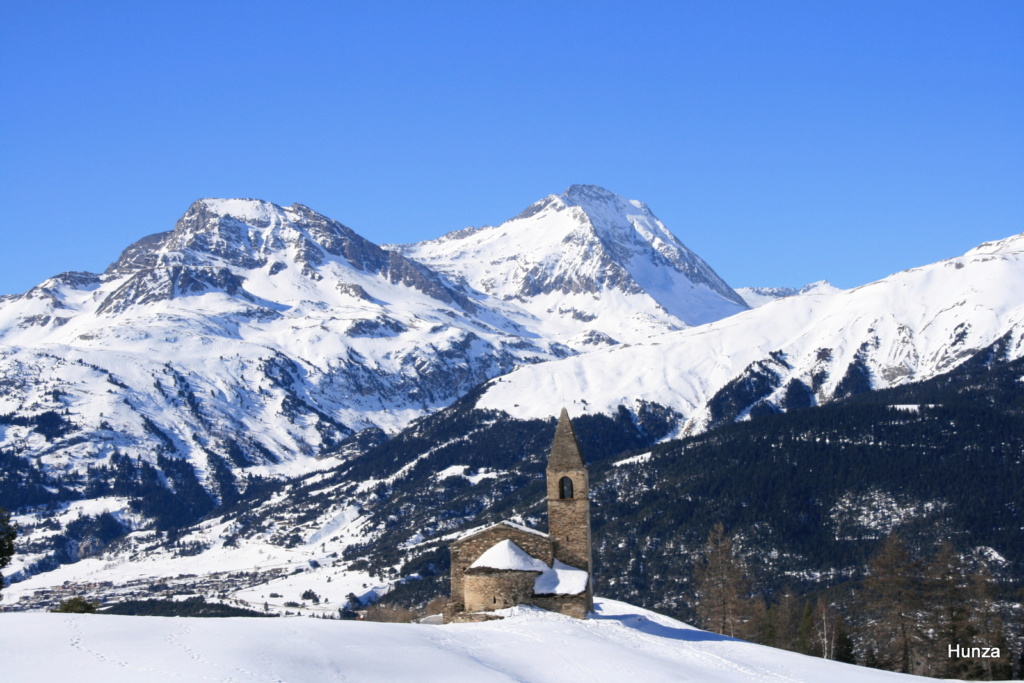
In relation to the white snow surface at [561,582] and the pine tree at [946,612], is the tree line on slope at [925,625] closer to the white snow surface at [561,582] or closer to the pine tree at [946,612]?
the pine tree at [946,612]

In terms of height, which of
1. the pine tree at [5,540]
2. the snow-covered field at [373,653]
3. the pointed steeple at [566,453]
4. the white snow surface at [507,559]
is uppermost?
the pointed steeple at [566,453]

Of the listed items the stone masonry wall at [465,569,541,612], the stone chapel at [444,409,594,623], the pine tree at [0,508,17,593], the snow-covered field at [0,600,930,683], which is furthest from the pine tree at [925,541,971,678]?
the pine tree at [0,508,17,593]

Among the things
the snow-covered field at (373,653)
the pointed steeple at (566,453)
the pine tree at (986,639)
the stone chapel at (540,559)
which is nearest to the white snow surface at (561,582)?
the stone chapel at (540,559)

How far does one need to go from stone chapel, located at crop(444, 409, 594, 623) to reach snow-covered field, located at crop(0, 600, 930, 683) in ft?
7.78

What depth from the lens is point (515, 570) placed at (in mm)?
82750

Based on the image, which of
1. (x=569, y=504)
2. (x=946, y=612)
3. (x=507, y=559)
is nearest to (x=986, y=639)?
(x=946, y=612)

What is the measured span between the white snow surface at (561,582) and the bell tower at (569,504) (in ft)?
7.05

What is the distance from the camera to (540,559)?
284ft

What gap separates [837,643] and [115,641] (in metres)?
61.9

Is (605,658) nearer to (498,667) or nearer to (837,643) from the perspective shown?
(498,667)

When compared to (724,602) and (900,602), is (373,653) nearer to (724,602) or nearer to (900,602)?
(900,602)

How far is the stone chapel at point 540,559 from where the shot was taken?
3250 inches

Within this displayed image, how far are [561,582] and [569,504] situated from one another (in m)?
7.47

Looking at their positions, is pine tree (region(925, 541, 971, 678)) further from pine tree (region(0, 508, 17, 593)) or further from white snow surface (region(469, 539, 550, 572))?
pine tree (region(0, 508, 17, 593))
